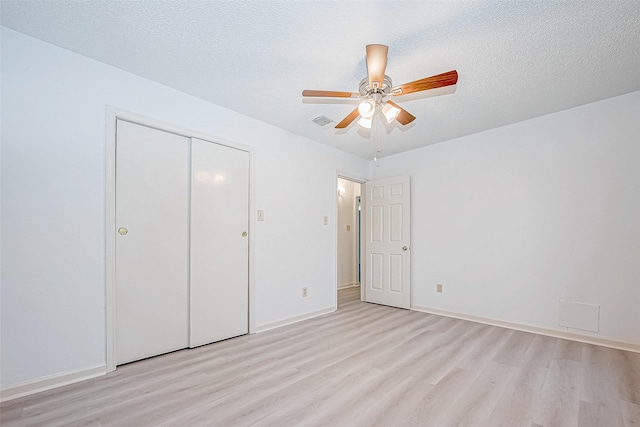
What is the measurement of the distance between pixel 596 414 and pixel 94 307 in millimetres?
3454

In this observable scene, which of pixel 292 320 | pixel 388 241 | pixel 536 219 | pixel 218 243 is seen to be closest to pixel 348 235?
pixel 388 241

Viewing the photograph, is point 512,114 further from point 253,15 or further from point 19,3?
point 19,3

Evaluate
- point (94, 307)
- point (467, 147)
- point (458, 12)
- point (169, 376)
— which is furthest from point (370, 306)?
point (458, 12)

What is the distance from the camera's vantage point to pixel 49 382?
1960 millimetres

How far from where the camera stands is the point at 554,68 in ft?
7.46

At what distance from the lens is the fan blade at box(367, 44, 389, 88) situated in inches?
69.0

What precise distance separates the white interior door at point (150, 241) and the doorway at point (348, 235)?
3558 millimetres

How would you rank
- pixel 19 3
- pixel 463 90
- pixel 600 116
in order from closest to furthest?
pixel 19 3
pixel 463 90
pixel 600 116

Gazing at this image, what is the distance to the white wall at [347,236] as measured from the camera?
5.88 metres

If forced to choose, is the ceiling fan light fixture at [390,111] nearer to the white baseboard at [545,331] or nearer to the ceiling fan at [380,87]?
the ceiling fan at [380,87]

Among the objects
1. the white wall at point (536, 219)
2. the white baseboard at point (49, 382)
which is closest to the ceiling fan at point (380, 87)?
the white wall at point (536, 219)

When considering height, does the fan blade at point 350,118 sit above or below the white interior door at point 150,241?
above

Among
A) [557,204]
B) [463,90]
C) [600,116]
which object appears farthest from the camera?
[557,204]

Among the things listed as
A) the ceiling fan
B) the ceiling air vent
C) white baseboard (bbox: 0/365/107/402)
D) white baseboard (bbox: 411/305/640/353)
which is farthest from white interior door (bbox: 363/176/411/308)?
white baseboard (bbox: 0/365/107/402)
